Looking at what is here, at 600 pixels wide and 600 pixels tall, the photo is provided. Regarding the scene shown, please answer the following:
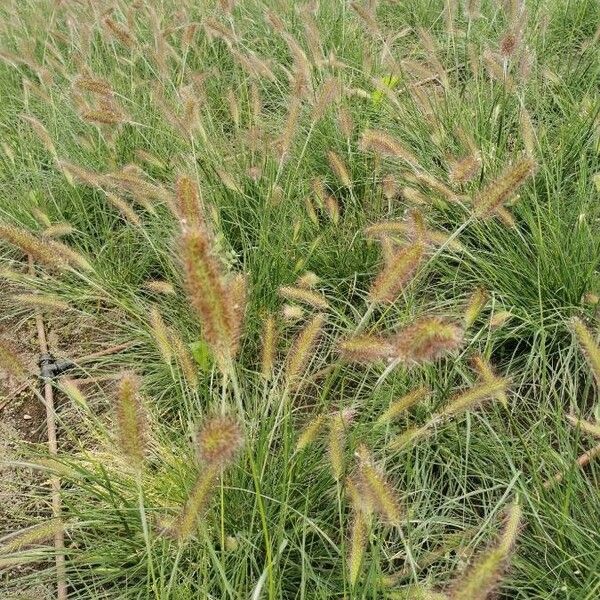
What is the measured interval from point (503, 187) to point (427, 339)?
0.56 m

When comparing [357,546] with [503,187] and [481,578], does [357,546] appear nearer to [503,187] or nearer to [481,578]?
[481,578]

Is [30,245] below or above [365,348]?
below

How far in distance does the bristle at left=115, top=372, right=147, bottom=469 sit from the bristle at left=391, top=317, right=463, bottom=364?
1.56ft

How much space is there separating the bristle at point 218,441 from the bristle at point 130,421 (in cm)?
17

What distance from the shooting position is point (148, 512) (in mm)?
1851

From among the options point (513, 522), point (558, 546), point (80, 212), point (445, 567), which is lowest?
point (80, 212)

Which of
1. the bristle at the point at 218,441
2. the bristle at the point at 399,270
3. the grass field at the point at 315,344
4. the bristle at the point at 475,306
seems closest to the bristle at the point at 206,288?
the grass field at the point at 315,344

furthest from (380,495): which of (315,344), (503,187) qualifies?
(315,344)

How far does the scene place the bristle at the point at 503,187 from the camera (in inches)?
63.2

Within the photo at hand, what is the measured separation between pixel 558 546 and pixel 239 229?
6.07 feet

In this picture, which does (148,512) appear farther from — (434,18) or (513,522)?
(434,18)

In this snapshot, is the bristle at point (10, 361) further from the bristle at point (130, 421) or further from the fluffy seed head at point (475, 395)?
the fluffy seed head at point (475, 395)

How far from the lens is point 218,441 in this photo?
116cm

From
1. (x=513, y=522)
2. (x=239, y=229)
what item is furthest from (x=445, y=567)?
(x=239, y=229)
